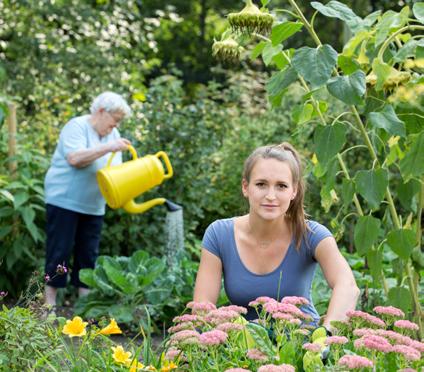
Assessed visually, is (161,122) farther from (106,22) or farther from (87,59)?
(106,22)

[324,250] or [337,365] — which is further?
[324,250]

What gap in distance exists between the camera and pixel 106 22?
9812mm

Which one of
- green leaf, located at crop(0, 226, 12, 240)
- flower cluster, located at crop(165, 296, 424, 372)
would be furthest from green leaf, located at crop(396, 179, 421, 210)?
green leaf, located at crop(0, 226, 12, 240)

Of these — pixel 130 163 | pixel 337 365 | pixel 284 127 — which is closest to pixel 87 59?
pixel 284 127

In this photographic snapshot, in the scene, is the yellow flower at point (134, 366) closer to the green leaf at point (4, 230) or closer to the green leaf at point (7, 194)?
the green leaf at point (7, 194)

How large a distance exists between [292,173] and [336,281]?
35 cm

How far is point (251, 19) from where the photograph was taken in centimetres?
265

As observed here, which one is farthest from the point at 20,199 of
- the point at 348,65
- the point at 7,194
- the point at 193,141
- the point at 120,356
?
the point at 120,356

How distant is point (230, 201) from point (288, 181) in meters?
4.09

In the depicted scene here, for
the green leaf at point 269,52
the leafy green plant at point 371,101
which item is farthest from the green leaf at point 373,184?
the green leaf at point 269,52

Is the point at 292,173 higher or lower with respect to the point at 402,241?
higher

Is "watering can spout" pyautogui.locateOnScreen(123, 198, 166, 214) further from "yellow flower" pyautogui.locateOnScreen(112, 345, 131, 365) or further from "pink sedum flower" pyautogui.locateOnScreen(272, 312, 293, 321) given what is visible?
"pink sedum flower" pyautogui.locateOnScreen(272, 312, 293, 321)

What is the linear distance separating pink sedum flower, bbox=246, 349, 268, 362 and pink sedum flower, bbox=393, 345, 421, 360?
0.26m

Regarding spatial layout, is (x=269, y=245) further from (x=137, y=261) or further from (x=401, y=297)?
(x=137, y=261)
